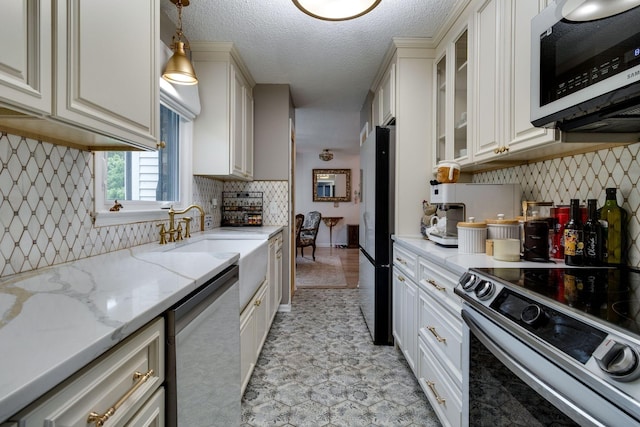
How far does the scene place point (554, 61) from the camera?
1.14m

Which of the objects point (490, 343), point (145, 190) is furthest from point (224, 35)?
point (490, 343)

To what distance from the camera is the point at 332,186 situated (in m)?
8.71

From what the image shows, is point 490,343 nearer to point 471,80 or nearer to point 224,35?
point 471,80

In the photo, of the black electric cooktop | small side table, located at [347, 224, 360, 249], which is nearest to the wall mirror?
small side table, located at [347, 224, 360, 249]

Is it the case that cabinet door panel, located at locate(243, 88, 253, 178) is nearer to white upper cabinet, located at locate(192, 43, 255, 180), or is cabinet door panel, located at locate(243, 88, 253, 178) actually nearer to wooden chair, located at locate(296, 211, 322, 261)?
white upper cabinet, located at locate(192, 43, 255, 180)

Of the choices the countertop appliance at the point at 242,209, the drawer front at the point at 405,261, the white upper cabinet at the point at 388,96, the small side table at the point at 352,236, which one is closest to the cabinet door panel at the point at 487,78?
the drawer front at the point at 405,261

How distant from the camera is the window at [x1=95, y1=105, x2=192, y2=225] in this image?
164cm

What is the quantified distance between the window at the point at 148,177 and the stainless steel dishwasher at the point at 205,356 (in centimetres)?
79

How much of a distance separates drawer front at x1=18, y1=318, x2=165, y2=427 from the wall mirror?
793 cm

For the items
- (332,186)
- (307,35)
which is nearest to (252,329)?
(307,35)

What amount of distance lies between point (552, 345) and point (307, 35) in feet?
8.15

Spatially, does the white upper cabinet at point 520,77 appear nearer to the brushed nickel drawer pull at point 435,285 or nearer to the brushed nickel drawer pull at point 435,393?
the brushed nickel drawer pull at point 435,285

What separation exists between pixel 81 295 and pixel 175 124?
2.06 metres

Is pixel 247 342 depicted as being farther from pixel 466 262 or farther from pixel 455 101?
pixel 455 101
